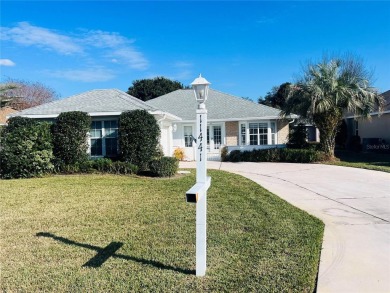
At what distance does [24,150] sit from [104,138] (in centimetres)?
369

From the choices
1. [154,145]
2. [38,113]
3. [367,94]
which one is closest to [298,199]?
[154,145]

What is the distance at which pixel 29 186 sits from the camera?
36.8 feet

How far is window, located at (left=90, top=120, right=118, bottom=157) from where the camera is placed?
51.9 feet

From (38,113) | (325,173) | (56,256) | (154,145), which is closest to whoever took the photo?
(56,256)

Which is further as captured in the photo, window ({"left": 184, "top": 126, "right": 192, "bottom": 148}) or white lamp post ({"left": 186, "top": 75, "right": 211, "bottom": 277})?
window ({"left": 184, "top": 126, "right": 192, "bottom": 148})

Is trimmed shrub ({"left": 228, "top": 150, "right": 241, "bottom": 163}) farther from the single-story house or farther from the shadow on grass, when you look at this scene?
the shadow on grass

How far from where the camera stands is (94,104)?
1680cm

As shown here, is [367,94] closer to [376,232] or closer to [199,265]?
[376,232]

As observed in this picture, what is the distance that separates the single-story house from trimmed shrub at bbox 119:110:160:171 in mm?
1360

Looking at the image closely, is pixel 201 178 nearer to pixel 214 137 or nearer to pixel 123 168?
pixel 123 168

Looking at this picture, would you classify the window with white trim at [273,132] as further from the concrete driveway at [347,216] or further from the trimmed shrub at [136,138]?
the trimmed shrub at [136,138]

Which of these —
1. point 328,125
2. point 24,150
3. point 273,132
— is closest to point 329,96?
point 328,125

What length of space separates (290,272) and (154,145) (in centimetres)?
1079

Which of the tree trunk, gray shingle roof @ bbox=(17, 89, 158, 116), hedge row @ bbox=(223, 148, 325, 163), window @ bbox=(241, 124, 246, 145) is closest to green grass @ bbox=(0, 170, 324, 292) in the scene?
gray shingle roof @ bbox=(17, 89, 158, 116)
